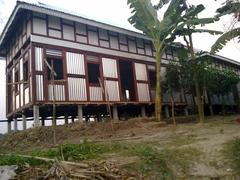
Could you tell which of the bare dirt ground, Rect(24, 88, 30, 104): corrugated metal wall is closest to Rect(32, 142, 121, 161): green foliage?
the bare dirt ground

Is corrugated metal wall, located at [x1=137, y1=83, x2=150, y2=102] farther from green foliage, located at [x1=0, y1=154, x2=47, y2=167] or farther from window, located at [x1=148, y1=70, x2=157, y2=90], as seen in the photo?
green foliage, located at [x1=0, y1=154, x2=47, y2=167]

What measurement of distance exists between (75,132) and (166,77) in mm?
9049

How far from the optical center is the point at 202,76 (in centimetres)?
1811

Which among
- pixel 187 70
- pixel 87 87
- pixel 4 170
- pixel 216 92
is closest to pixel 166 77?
pixel 187 70

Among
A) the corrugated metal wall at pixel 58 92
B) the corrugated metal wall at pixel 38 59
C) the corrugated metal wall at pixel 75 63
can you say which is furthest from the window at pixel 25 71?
the corrugated metal wall at pixel 75 63

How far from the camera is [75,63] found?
667 inches

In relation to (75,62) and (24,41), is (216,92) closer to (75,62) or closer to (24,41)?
(75,62)

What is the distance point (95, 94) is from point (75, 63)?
1975mm

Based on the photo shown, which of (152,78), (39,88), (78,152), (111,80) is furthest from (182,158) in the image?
(152,78)

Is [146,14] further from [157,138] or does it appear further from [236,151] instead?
[236,151]

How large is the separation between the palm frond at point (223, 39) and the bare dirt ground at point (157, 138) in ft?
11.0

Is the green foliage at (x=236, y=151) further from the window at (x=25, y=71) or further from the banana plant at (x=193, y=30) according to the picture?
the window at (x=25, y=71)

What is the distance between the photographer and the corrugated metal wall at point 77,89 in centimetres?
1623

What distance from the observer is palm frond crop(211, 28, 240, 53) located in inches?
507
